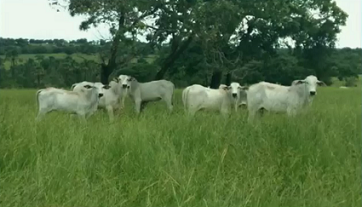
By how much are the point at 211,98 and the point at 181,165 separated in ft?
22.2

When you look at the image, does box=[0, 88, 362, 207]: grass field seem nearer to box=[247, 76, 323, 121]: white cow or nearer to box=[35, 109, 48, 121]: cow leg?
box=[35, 109, 48, 121]: cow leg

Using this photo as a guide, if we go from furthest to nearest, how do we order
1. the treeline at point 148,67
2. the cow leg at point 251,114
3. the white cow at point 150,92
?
the treeline at point 148,67, the white cow at point 150,92, the cow leg at point 251,114

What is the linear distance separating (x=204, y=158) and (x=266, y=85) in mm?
6073

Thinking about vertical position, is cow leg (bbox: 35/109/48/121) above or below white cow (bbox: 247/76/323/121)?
below

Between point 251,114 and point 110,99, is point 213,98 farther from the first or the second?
point 110,99

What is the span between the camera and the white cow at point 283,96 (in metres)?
11.1

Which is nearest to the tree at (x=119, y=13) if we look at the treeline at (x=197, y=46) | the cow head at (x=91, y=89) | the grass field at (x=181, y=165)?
the treeline at (x=197, y=46)

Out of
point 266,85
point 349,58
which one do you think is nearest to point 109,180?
point 266,85

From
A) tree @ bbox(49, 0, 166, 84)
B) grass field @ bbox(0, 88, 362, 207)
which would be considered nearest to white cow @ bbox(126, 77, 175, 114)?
tree @ bbox(49, 0, 166, 84)

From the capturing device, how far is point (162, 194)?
468 centimetres

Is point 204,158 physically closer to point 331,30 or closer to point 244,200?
point 244,200

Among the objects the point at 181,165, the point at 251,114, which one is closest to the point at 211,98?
the point at 251,114

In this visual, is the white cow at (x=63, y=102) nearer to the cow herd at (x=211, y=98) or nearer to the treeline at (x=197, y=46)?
the cow herd at (x=211, y=98)

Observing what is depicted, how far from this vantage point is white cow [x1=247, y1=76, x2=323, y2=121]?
11.1 m
